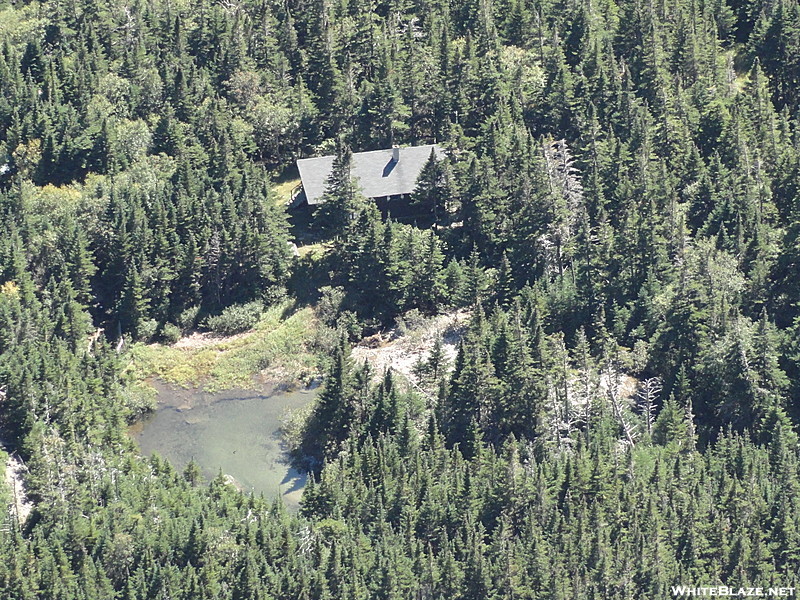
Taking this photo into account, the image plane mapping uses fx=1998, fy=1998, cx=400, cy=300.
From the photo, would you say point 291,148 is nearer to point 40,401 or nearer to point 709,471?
point 40,401

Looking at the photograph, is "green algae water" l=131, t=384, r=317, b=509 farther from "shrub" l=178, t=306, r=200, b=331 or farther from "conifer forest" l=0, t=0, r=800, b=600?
"shrub" l=178, t=306, r=200, b=331

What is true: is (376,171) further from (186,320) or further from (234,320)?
(186,320)

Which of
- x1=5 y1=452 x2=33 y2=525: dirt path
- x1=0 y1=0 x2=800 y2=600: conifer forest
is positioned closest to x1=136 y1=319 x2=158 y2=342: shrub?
x1=0 y1=0 x2=800 y2=600: conifer forest

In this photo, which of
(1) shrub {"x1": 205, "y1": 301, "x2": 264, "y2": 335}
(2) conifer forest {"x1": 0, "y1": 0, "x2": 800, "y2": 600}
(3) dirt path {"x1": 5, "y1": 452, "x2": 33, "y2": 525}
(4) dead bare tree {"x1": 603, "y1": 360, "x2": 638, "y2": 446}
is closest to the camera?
(2) conifer forest {"x1": 0, "y1": 0, "x2": 800, "y2": 600}

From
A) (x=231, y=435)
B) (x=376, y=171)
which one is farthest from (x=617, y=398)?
(x=376, y=171)

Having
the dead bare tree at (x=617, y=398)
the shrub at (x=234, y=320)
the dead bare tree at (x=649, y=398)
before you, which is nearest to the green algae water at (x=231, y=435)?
the shrub at (x=234, y=320)

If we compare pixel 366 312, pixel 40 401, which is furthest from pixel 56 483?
pixel 366 312

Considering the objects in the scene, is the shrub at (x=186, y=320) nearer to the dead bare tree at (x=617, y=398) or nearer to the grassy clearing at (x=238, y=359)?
the grassy clearing at (x=238, y=359)
